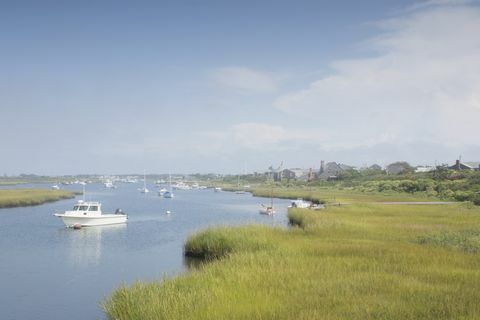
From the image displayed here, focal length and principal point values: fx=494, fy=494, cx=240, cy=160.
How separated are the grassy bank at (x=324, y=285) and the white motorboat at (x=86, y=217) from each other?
36.0 meters

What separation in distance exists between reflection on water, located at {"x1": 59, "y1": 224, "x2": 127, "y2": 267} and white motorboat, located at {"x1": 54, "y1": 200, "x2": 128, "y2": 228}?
0.84 metres

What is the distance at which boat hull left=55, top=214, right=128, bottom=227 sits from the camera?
195 feet

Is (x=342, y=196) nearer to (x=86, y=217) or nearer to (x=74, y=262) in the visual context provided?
(x=86, y=217)

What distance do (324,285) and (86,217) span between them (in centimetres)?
4845

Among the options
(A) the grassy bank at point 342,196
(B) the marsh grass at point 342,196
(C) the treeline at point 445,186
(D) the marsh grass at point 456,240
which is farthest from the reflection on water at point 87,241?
(C) the treeline at point 445,186

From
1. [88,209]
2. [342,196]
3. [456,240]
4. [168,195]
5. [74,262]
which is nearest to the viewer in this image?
[456,240]

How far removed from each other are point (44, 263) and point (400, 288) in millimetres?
28382

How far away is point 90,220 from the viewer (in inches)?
2389

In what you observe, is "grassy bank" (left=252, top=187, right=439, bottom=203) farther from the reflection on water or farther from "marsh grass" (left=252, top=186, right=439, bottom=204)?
the reflection on water

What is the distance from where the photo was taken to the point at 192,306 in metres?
14.5

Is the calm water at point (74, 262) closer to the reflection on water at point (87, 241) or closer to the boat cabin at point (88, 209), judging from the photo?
the reflection on water at point (87, 241)

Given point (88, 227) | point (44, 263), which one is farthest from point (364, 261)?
point (88, 227)

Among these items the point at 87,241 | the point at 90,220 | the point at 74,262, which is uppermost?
the point at 90,220

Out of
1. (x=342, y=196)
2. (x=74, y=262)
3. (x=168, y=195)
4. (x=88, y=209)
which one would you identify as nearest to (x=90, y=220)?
(x=88, y=209)
